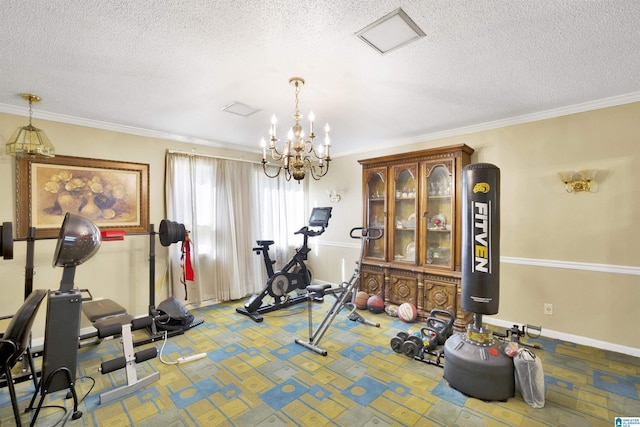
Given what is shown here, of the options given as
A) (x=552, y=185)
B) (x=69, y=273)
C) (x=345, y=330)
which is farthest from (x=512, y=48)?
(x=69, y=273)

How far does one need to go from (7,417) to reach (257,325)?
225cm

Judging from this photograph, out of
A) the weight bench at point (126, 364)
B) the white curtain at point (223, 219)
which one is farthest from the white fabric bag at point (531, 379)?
the white curtain at point (223, 219)

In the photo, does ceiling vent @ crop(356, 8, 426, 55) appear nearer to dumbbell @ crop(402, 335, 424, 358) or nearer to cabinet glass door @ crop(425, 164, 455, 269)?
cabinet glass door @ crop(425, 164, 455, 269)

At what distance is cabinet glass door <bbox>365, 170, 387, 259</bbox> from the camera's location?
461 cm

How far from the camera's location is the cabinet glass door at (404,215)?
4305 mm

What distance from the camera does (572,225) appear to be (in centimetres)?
328

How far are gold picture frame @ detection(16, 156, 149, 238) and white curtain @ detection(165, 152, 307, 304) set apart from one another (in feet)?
1.33

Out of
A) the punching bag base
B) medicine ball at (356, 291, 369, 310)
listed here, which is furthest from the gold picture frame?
the punching bag base

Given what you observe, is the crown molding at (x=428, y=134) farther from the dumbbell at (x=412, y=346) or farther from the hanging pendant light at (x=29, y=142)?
the dumbbell at (x=412, y=346)

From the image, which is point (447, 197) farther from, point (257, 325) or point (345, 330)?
point (257, 325)

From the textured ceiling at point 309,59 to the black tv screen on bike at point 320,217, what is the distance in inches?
58.0

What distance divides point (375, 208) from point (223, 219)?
2.46 metres

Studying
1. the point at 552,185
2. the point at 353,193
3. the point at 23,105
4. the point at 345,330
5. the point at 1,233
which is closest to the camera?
the point at 1,233

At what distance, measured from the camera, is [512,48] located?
2.11 meters
